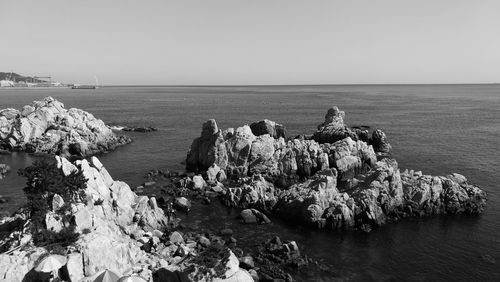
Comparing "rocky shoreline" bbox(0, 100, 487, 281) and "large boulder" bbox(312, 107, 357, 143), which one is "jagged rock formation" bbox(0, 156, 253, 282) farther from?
"large boulder" bbox(312, 107, 357, 143)

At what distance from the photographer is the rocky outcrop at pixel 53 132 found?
97188 mm

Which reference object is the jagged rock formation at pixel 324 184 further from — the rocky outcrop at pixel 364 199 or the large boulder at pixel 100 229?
the large boulder at pixel 100 229

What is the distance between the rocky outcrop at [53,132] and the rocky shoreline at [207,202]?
0.39 m

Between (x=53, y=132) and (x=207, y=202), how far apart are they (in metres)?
60.9

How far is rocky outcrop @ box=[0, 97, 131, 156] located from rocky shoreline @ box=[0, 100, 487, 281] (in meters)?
0.39

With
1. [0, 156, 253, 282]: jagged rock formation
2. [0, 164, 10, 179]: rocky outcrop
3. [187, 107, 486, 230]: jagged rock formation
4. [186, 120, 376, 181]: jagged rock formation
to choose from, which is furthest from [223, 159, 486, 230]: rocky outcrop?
[0, 164, 10, 179]: rocky outcrop

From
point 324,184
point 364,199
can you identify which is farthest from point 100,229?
point 364,199

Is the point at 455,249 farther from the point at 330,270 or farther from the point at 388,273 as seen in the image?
the point at 330,270

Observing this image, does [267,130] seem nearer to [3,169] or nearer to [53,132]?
[53,132]

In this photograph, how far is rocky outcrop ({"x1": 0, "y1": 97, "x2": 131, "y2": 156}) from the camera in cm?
9719

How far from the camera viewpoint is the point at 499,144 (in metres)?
104

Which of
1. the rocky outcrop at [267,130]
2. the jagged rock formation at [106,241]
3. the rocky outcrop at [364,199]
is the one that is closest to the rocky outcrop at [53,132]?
the rocky outcrop at [267,130]

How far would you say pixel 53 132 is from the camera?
100250 millimetres

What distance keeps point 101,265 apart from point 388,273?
31486 mm
